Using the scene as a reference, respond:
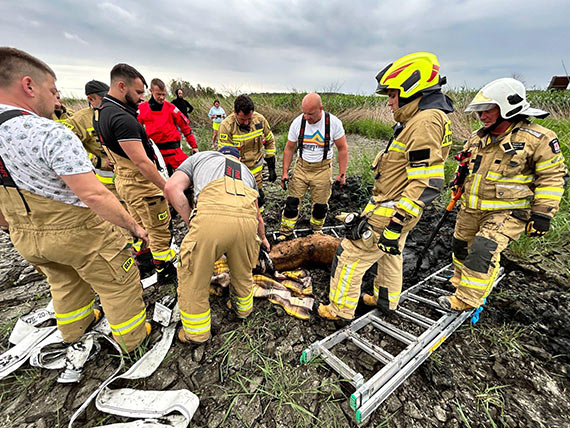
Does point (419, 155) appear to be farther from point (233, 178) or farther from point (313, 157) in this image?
point (313, 157)

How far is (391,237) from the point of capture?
1.98 meters

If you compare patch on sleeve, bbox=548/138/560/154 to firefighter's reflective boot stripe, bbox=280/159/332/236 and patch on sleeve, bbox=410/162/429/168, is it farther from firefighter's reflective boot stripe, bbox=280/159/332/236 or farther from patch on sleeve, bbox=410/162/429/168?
firefighter's reflective boot stripe, bbox=280/159/332/236

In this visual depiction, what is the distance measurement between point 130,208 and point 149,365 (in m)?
1.69

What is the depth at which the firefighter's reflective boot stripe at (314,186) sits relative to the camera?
3961 millimetres

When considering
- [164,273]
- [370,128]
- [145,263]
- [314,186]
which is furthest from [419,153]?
[370,128]

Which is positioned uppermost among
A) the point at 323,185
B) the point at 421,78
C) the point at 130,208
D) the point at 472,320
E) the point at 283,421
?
the point at 421,78

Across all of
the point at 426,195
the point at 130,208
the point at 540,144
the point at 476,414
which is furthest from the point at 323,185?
→ the point at 476,414

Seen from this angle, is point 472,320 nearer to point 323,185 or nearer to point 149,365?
point 323,185

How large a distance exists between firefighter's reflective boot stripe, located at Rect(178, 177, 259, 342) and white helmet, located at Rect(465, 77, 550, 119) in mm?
2273

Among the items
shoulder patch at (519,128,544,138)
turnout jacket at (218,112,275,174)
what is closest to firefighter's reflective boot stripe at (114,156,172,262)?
turnout jacket at (218,112,275,174)

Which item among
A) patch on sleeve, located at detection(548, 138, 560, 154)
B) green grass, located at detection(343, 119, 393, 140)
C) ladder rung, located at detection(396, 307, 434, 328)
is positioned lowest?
ladder rung, located at detection(396, 307, 434, 328)

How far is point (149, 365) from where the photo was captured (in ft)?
6.68

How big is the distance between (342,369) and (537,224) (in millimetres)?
2142

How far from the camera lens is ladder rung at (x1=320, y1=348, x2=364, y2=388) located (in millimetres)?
1729
